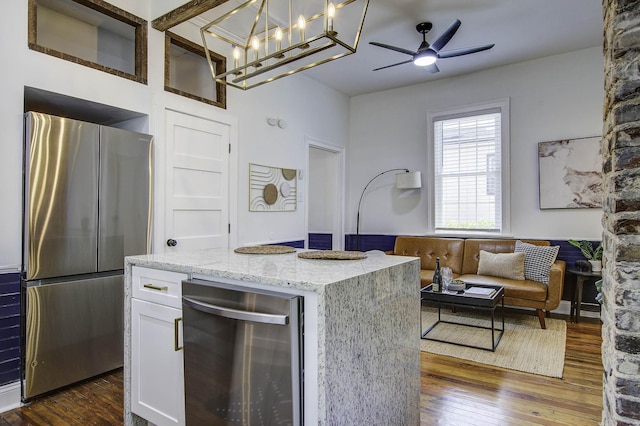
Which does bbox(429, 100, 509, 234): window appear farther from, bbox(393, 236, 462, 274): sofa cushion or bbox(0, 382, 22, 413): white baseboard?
bbox(0, 382, 22, 413): white baseboard

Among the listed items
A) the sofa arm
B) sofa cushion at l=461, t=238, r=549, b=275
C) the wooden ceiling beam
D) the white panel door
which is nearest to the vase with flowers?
sofa cushion at l=461, t=238, r=549, b=275

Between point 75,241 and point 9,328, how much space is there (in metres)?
0.64

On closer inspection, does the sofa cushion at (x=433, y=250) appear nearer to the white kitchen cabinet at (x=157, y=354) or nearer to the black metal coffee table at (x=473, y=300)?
the black metal coffee table at (x=473, y=300)

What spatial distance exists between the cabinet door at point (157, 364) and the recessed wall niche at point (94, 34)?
81.9 inches

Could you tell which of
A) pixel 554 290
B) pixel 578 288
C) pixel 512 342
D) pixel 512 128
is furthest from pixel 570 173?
pixel 512 342

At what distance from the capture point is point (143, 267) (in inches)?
76.9

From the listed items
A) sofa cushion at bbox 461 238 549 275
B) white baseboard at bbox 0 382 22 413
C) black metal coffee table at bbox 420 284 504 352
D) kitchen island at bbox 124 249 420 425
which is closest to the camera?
kitchen island at bbox 124 249 420 425

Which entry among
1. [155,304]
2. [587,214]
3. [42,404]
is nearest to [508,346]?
[587,214]

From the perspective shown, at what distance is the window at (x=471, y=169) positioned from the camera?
4871mm

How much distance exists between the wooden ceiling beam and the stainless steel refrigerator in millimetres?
969

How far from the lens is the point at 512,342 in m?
3.44

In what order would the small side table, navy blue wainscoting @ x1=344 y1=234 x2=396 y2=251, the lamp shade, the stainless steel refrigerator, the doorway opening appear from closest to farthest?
the stainless steel refrigerator, the small side table, the lamp shade, navy blue wainscoting @ x1=344 y1=234 x2=396 y2=251, the doorway opening

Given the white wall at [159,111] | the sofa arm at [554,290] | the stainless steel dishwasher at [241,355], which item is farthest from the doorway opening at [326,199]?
the stainless steel dishwasher at [241,355]

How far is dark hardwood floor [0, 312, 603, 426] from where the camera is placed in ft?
7.18
